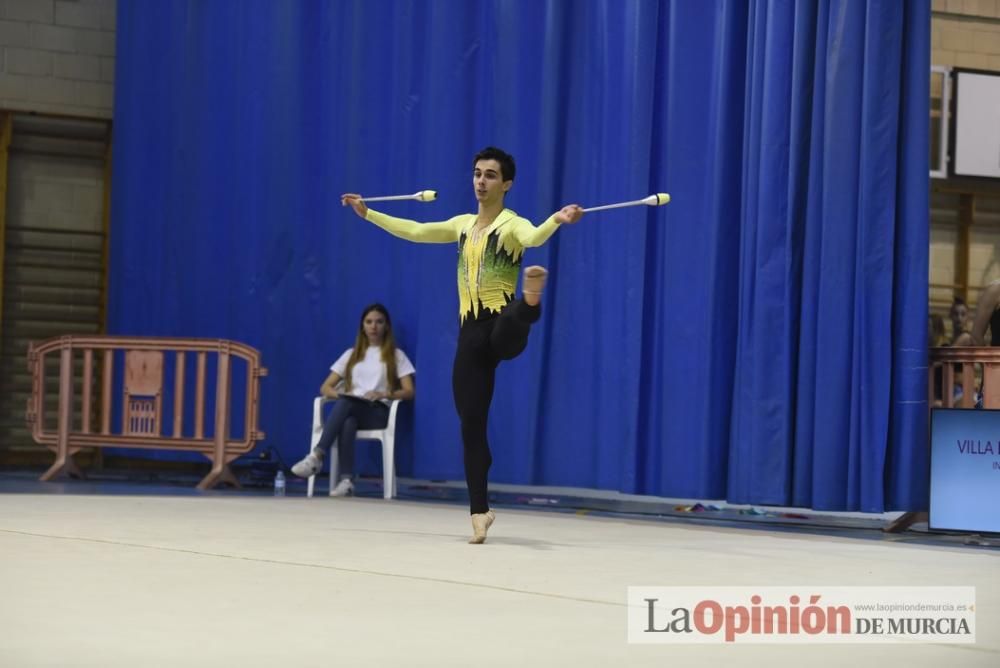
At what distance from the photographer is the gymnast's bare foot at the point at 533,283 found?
458 cm

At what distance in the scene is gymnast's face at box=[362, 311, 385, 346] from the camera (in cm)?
777

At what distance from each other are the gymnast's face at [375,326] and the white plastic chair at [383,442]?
363 mm

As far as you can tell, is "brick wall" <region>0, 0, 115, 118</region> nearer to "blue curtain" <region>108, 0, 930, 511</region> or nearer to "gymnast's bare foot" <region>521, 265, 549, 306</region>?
"blue curtain" <region>108, 0, 930, 511</region>

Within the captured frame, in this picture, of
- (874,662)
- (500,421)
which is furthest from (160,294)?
(874,662)

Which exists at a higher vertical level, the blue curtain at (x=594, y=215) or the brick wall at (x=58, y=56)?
the brick wall at (x=58, y=56)

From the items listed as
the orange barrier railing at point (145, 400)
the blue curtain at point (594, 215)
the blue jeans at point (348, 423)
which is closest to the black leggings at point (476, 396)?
the blue curtain at point (594, 215)

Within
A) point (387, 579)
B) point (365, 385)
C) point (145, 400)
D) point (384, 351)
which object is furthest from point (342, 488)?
point (387, 579)

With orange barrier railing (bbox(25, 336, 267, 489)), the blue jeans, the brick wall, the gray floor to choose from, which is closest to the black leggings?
the gray floor

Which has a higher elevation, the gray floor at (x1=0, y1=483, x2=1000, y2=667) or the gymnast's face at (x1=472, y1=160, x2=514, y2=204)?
the gymnast's face at (x1=472, y1=160, x2=514, y2=204)

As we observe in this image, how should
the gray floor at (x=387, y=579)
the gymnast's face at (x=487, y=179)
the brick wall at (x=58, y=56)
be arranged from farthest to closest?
1. the brick wall at (x=58, y=56)
2. the gymnast's face at (x=487, y=179)
3. the gray floor at (x=387, y=579)

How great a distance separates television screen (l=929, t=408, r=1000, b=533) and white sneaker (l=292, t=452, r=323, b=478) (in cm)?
313

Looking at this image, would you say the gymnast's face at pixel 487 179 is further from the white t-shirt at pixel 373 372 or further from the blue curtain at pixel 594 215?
the white t-shirt at pixel 373 372

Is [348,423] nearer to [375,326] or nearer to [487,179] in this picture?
[375,326]

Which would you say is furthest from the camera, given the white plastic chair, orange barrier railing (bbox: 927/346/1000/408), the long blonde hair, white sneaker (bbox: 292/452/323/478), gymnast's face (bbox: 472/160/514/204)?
the long blonde hair
